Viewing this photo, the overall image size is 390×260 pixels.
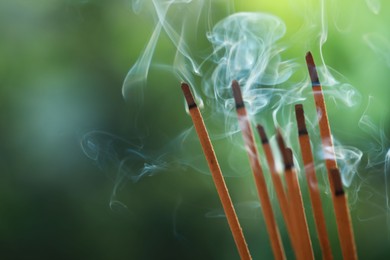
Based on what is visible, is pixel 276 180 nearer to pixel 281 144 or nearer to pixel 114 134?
pixel 281 144

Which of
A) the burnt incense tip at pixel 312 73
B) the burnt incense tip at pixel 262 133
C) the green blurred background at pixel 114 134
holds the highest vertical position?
the burnt incense tip at pixel 312 73

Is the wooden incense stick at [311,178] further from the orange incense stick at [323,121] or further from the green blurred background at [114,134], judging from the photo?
the green blurred background at [114,134]

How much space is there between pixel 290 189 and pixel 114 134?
0.73 metres

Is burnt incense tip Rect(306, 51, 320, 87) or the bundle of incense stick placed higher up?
burnt incense tip Rect(306, 51, 320, 87)

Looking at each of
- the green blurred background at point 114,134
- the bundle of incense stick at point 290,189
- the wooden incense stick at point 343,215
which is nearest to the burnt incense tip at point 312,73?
the bundle of incense stick at point 290,189

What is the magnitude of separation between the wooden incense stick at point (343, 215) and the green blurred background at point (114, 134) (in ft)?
2.19

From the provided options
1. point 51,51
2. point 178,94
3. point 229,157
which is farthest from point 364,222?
point 51,51

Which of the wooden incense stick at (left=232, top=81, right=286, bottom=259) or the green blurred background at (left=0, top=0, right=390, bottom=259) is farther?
the green blurred background at (left=0, top=0, right=390, bottom=259)

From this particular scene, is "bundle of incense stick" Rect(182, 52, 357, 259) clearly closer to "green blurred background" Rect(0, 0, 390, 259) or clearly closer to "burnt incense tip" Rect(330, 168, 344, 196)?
"burnt incense tip" Rect(330, 168, 344, 196)

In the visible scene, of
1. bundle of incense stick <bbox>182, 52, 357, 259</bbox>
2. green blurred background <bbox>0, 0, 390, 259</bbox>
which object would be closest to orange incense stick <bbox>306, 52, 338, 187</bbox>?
bundle of incense stick <bbox>182, 52, 357, 259</bbox>

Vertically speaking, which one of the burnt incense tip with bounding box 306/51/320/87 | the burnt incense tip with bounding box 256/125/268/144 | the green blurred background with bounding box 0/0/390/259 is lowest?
the green blurred background with bounding box 0/0/390/259

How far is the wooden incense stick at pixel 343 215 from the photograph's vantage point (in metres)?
0.39

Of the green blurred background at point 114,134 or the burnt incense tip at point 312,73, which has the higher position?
the burnt incense tip at point 312,73

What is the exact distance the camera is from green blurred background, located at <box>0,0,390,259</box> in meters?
1.07
